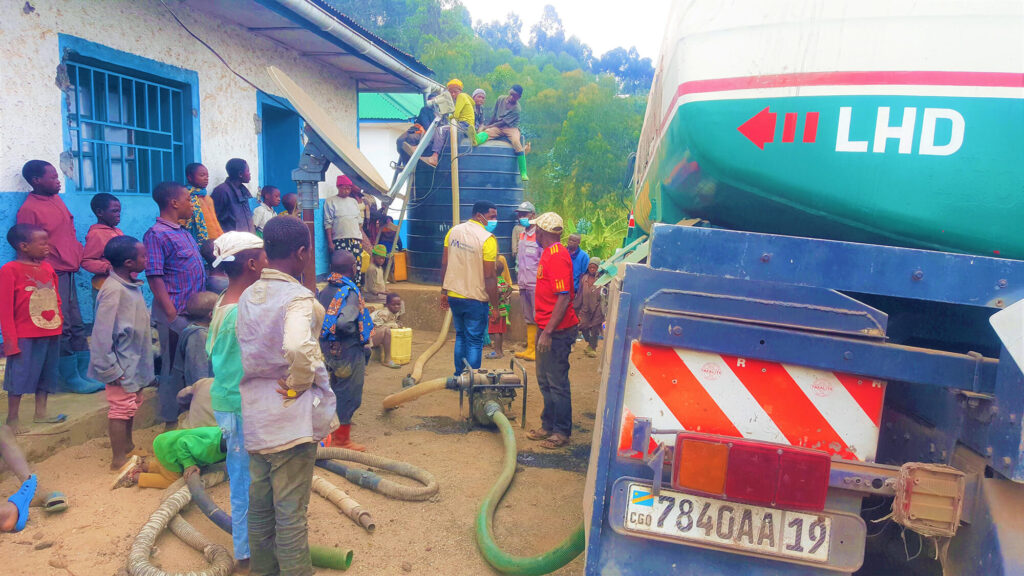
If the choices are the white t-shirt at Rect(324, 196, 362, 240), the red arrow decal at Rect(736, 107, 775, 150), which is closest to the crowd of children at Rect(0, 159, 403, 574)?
the red arrow decal at Rect(736, 107, 775, 150)

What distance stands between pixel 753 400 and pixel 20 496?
357 centimetres

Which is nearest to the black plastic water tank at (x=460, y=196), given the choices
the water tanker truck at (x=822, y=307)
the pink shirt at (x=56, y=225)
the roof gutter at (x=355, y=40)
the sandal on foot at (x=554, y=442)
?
the roof gutter at (x=355, y=40)

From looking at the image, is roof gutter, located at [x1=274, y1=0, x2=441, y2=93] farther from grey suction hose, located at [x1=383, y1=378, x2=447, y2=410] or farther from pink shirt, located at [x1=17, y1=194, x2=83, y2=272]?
grey suction hose, located at [x1=383, y1=378, x2=447, y2=410]

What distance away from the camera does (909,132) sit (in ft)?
6.12

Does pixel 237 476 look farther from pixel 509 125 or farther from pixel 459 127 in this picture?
pixel 509 125

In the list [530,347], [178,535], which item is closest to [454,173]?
[530,347]

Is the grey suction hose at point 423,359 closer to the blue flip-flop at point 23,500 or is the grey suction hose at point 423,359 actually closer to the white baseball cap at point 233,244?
the blue flip-flop at point 23,500

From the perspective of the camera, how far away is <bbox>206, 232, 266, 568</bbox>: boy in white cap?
2.93 m

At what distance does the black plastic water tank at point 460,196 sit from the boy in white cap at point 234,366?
6339mm

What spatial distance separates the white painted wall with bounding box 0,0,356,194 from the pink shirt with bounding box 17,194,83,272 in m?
0.24

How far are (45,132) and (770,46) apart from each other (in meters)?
5.21

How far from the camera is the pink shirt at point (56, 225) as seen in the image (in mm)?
4652

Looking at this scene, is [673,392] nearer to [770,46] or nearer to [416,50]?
[770,46]

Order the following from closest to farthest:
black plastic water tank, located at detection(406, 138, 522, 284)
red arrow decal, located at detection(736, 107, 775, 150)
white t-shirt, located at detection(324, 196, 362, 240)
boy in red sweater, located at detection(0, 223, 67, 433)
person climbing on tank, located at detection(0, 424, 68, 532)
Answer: red arrow decal, located at detection(736, 107, 775, 150), person climbing on tank, located at detection(0, 424, 68, 532), boy in red sweater, located at detection(0, 223, 67, 433), white t-shirt, located at detection(324, 196, 362, 240), black plastic water tank, located at detection(406, 138, 522, 284)
